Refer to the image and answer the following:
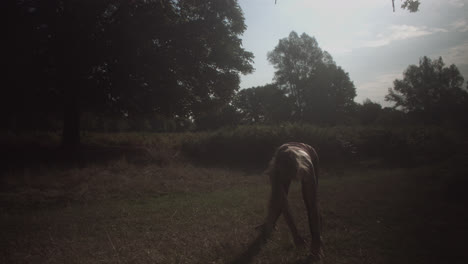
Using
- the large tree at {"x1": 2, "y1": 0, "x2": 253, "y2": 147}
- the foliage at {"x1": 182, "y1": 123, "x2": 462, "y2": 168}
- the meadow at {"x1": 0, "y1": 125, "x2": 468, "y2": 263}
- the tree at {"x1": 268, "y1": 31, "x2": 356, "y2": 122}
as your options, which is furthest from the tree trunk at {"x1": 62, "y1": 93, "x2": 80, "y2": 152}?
the tree at {"x1": 268, "y1": 31, "x2": 356, "y2": 122}

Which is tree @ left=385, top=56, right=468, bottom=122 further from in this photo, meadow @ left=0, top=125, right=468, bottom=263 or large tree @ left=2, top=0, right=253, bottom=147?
large tree @ left=2, top=0, right=253, bottom=147

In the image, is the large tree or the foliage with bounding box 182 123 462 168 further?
the foliage with bounding box 182 123 462 168

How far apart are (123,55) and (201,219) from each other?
10763mm

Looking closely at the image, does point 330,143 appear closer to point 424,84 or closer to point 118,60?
point 118,60

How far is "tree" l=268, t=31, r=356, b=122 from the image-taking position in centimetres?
3278

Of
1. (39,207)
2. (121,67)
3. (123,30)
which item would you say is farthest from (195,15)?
(39,207)

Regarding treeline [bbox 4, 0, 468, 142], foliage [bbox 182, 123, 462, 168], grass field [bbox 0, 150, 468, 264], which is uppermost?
treeline [bbox 4, 0, 468, 142]

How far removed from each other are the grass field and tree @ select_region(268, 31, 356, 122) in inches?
951

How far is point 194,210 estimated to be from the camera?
6.90m

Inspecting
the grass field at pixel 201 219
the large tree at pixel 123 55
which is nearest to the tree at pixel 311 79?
the large tree at pixel 123 55

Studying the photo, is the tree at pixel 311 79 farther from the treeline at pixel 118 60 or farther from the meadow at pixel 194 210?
the meadow at pixel 194 210

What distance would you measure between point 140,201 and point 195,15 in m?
12.3

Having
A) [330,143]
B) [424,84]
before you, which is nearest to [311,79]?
[330,143]

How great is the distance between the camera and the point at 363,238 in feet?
15.4
